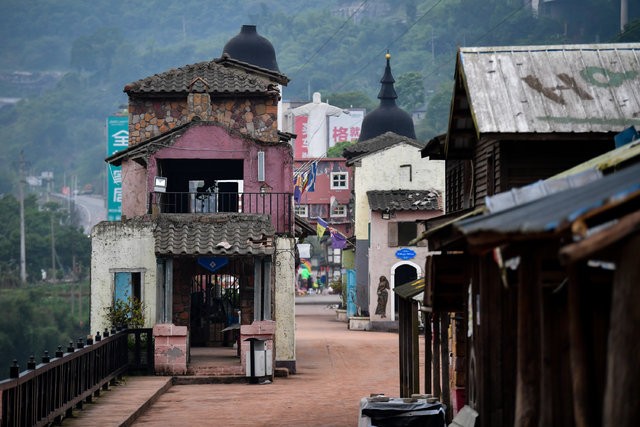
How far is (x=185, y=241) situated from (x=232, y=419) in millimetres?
7862

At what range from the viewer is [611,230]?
25.4ft

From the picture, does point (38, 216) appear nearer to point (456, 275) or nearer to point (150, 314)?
point (150, 314)

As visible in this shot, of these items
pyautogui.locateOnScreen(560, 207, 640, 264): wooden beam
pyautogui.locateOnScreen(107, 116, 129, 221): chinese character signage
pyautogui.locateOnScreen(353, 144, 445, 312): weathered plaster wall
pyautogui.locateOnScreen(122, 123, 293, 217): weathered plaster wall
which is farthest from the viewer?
pyautogui.locateOnScreen(353, 144, 445, 312): weathered plaster wall

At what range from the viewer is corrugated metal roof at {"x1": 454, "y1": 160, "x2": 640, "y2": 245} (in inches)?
316

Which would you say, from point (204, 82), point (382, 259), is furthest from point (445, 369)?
point (382, 259)

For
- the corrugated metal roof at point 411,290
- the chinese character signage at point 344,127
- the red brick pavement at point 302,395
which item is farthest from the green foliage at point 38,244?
the corrugated metal roof at point 411,290

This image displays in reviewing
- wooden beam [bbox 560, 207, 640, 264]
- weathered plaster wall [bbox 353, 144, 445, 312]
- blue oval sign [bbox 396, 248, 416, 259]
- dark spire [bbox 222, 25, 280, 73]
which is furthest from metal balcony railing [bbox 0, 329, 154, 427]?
dark spire [bbox 222, 25, 280, 73]

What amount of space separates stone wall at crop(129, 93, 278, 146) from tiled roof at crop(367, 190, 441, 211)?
1738 cm

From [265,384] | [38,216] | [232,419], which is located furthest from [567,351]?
[38,216]

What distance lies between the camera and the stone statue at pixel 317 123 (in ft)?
411

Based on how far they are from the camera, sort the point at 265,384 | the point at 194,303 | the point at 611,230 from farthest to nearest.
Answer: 1. the point at 194,303
2. the point at 265,384
3. the point at 611,230

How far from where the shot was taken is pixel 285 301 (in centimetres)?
3119

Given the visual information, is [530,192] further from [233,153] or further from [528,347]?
[233,153]

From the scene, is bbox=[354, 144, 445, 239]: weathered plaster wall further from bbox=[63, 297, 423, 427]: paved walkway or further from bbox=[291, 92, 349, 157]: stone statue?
bbox=[291, 92, 349, 157]: stone statue
